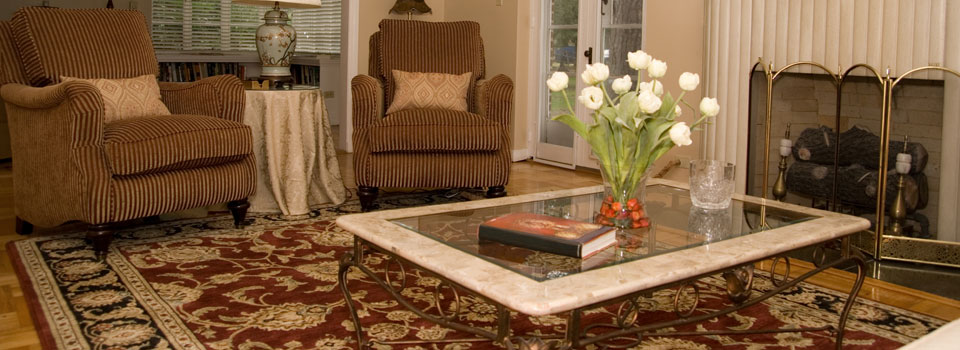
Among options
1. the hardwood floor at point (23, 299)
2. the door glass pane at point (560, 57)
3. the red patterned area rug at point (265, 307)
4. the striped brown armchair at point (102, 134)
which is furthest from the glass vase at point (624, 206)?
the door glass pane at point (560, 57)

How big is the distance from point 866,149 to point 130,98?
295 centimetres

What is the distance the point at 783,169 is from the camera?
363 centimetres

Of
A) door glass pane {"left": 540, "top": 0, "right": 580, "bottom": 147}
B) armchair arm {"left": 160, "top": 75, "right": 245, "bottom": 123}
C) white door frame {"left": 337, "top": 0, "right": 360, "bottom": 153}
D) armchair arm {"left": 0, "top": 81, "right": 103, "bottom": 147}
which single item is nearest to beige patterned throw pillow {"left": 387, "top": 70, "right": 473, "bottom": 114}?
armchair arm {"left": 160, "top": 75, "right": 245, "bottom": 123}

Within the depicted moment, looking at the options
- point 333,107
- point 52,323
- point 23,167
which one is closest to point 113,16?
point 23,167

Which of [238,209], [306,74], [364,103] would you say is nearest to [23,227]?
[238,209]

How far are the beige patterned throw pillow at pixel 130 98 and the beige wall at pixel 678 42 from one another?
8.50ft

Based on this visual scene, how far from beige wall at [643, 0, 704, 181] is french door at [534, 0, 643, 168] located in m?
0.22

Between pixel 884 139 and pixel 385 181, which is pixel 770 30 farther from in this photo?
pixel 385 181

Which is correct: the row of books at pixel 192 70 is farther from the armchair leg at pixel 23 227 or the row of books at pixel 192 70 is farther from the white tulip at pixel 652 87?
the white tulip at pixel 652 87

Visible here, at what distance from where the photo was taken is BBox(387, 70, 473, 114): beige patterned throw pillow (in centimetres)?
412

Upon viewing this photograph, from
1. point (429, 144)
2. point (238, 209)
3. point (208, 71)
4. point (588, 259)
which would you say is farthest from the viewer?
point (208, 71)

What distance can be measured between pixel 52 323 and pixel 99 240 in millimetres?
760

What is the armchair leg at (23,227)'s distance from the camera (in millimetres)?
3296

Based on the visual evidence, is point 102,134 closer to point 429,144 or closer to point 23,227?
point 23,227
